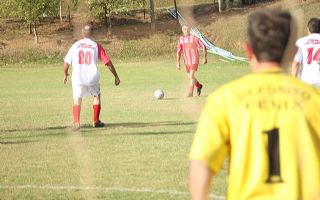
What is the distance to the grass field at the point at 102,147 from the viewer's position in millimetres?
8906

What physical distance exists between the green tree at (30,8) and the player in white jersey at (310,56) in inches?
1565

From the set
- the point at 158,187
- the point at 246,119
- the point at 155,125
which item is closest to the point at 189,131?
→ the point at 155,125

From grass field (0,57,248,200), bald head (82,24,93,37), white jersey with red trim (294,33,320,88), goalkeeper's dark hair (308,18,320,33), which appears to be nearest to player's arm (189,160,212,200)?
grass field (0,57,248,200)

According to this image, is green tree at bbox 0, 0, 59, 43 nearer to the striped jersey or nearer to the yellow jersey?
the striped jersey

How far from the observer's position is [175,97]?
21375 millimetres

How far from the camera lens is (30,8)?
5088 cm

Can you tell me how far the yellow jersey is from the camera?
3635 millimetres

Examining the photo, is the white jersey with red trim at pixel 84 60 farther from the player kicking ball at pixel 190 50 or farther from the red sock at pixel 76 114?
the player kicking ball at pixel 190 50

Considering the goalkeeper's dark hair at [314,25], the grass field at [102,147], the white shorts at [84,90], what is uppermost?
the goalkeeper's dark hair at [314,25]

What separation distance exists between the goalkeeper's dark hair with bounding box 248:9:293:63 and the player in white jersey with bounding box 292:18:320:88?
28.8 feet

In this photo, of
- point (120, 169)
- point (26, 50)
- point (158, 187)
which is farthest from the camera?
point (26, 50)

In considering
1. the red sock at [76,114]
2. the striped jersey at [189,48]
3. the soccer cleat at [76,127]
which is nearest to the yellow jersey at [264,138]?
the soccer cleat at [76,127]

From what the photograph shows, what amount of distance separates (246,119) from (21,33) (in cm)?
5212

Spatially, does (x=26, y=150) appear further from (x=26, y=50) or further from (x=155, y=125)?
(x=26, y=50)
